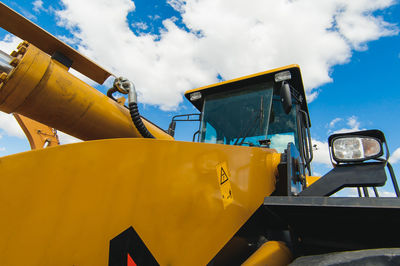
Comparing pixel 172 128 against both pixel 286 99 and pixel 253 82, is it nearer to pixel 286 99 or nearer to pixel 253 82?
pixel 253 82

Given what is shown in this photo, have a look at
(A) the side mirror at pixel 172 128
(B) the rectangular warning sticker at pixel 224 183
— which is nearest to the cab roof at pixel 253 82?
(A) the side mirror at pixel 172 128

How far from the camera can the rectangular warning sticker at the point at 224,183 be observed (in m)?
1.39

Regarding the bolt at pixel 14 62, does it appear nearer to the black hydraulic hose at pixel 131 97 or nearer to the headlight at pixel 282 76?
the black hydraulic hose at pixel 131 97

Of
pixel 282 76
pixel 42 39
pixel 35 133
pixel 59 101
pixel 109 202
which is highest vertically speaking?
pixel 282 76

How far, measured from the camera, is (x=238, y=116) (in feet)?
9.26

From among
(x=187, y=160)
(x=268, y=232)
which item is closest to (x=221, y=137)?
(x=268, y=232)

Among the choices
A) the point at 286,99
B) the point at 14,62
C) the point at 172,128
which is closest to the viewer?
the point at 14,62

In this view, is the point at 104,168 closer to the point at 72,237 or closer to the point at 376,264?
the point at 72,237

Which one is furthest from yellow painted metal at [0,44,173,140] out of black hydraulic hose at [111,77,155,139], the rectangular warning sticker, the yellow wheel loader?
the rectangular warning sticker

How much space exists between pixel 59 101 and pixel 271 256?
1.57 metres

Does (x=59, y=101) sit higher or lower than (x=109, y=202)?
higher

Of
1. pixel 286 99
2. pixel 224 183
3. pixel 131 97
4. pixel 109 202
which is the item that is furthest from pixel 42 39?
pixel 286 99

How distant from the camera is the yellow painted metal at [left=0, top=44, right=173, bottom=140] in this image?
55.8 inches

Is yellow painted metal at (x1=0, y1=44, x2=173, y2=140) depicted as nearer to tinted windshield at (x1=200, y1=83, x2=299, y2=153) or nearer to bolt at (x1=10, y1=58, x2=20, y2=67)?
bolt at (x1=10, y1=58, x2=20, y2=67)
